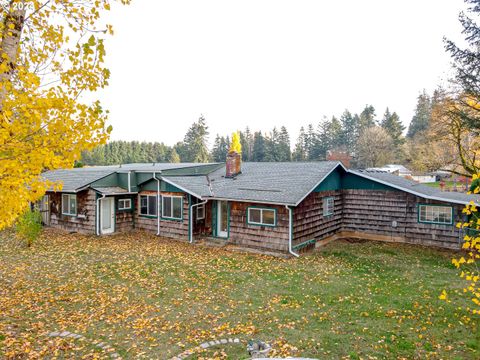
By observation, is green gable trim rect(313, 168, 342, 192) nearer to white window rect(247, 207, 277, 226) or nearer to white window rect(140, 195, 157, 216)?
white window rect(247, 207, 277, 226)

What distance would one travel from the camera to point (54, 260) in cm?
1352

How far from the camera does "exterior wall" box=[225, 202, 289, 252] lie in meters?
14.9

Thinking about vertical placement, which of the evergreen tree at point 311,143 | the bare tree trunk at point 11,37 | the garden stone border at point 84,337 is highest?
the evergreen tree at point 311,143

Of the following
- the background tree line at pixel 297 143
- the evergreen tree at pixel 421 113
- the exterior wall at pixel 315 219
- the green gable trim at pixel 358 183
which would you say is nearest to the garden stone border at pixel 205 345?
the exterior wall at pixel 315 219

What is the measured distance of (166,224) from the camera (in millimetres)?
18547

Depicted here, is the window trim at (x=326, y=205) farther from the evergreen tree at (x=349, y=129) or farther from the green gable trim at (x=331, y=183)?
the evergreen tree at (x=349, y=129)

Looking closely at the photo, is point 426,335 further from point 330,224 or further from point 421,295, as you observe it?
point 330,224

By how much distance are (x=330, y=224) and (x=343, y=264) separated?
4952mm

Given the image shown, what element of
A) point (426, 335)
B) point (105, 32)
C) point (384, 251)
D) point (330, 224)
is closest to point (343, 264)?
point (384, 251)

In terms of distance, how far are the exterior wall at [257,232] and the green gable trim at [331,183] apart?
295 cm

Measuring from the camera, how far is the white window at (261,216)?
15250 mm

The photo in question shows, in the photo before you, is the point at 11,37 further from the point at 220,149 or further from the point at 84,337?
the point at 220,149

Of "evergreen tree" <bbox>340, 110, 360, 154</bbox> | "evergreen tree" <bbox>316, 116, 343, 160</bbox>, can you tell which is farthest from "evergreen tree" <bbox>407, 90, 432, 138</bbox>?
"evergreen tree" <bbox>316, 116, 343, 160</bbox>

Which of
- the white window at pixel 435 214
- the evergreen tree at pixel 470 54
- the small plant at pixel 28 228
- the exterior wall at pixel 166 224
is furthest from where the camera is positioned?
the exterior wall at pixel 166 224
